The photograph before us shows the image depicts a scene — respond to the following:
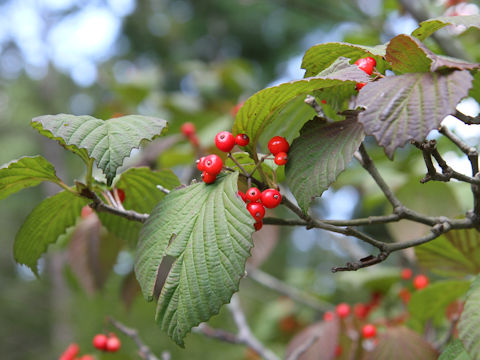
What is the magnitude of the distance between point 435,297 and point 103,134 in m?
1.21

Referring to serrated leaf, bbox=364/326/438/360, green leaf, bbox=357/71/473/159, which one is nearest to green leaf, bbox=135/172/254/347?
green leaf, bbox=357/71/473/159

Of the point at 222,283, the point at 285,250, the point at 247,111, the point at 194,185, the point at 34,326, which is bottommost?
the point at 34,326

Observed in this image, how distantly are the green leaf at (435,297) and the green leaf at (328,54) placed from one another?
84 cm

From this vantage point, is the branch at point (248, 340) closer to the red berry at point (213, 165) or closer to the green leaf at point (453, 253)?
the green leaf at point (453, 253)

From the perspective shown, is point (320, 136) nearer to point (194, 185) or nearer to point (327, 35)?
point (194, 185)

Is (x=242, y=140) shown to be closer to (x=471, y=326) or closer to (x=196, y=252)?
(x=196, y=252)

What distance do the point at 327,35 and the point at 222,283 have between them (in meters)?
8.21

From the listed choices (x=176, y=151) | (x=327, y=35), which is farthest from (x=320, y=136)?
(x=327, y=35)

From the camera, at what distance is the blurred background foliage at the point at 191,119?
8.83ft

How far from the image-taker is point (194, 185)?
1011mm

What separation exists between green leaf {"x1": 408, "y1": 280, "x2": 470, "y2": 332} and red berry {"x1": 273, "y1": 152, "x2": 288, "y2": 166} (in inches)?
32.4

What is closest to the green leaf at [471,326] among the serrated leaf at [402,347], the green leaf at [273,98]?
the green leaf at [273,98]

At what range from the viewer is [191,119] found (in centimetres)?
304

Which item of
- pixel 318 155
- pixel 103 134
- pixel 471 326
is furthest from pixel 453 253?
pixel 103 134
